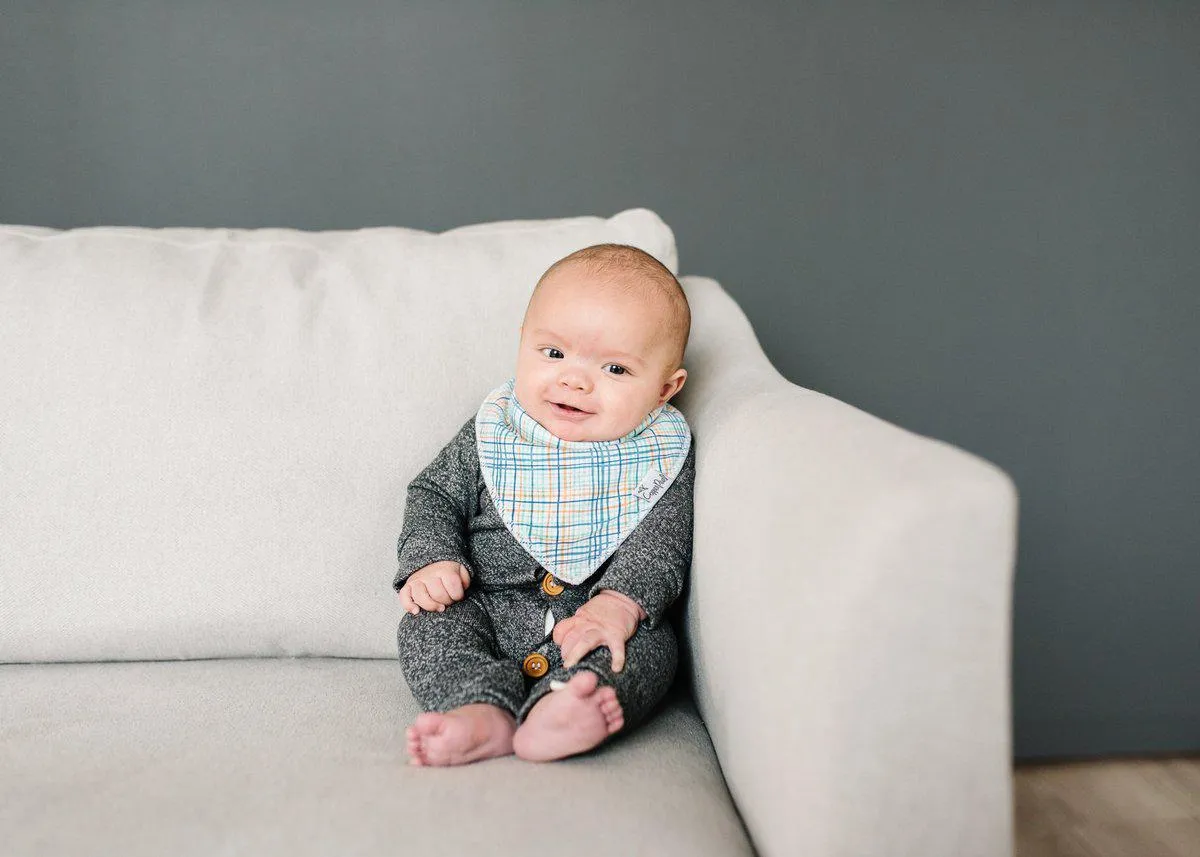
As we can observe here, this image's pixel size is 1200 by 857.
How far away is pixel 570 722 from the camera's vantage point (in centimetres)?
88

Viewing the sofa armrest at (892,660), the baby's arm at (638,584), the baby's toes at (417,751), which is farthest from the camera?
the baby's arm at (638,584)

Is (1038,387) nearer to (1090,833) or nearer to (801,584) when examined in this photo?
(1090,833)

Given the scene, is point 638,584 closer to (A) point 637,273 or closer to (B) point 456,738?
(B) point 456,738

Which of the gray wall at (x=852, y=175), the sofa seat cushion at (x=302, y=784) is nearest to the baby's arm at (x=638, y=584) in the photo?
the sofa seat cushion at (x=302, y=784)

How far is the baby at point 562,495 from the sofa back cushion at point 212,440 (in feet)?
0.26

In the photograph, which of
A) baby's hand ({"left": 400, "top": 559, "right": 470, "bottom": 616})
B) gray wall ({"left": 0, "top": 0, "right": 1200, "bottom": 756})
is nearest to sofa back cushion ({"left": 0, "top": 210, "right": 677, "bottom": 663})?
baby's hand ({"left": 400, "top": 559, "right": 470, "bottom": 616})

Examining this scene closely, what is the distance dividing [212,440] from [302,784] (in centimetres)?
51

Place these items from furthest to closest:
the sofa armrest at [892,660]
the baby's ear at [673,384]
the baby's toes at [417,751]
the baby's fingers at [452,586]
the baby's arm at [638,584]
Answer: the baby's ear at [673,384]
the baby's fingers at [452,586]
the baby's arm at [638,584]
the baby's toes at [417,751]
the sofa armrest at [892,660]

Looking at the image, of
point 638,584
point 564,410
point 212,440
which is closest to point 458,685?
point 638,584

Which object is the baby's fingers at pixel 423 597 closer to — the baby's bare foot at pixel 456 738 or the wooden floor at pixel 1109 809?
the baby's bare foot at pixel 456 738

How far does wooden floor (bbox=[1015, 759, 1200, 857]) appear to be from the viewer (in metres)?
1.65

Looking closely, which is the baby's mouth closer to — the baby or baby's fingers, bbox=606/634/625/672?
the baby

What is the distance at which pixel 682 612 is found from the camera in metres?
1.10

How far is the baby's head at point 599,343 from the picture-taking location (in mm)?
1142
